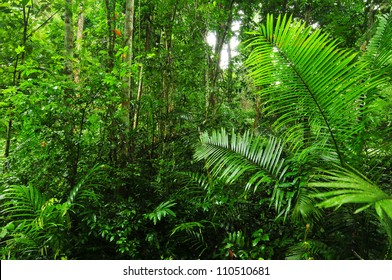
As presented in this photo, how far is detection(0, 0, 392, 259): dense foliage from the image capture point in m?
1.83

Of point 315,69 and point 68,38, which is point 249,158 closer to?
point 315,69

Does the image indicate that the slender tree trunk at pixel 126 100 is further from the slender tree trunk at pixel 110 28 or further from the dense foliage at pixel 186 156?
the slender tree trunk at pixel 110 28

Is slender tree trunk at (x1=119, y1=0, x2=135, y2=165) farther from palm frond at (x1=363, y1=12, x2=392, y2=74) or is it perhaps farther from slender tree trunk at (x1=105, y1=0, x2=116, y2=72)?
palm frond at (x1=363, y1=12, x2=392, y2=74)

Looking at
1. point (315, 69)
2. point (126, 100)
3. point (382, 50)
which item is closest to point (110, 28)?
point (126, 100)

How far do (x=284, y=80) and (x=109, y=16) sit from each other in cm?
284

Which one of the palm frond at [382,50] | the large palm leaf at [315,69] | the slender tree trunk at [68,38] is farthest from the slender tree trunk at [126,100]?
the palm frond at [382,50]

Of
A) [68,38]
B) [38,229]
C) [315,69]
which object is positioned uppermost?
[68,38]

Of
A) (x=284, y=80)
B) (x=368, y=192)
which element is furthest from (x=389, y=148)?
(x=368, y=192)

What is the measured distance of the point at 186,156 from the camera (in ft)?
11.9

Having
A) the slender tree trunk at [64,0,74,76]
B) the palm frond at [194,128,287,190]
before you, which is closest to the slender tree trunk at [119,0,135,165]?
the slender tree trunk at [64,0,74,76]

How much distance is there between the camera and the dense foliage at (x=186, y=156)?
1829mm

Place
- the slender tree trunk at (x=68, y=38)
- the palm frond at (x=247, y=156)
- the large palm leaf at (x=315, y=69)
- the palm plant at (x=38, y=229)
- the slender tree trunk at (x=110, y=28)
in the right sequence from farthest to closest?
1. the slender tree trunk at (x=110, y=28)
2. the slender tree trunk at (x=68, y=38)
3. the palm frond at (x=247, y=156)
4. the palm plant at (x=38, y=229)
5. the large palm leaf at (x=315, y=69)

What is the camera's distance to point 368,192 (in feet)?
3.91

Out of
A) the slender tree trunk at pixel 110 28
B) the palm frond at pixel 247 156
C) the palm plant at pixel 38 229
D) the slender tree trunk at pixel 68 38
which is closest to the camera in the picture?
the palm plant at pixel 38 229
